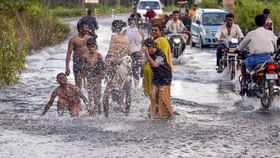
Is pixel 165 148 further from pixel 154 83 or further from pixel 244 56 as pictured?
pixel 244 56

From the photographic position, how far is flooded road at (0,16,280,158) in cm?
1079

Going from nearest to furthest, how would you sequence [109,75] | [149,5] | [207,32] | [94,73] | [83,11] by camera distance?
1. [109,75]
2. [94,73]
3. [207,32]
4. [149,5]
5. [83,11]

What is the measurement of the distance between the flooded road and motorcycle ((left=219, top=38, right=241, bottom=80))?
1.74m

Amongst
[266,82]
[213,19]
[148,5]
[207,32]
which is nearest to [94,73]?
[266,82]

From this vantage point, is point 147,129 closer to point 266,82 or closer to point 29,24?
point 266,82

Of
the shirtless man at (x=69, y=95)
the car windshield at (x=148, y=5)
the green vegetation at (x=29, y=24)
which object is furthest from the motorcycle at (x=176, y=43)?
the car windshield at (x=148, y=5)

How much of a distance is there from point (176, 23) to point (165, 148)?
1750 centimetres

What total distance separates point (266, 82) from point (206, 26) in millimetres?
20843

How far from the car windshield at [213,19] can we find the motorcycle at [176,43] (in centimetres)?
783

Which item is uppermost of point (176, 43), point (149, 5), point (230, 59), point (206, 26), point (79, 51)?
point (79, 51)

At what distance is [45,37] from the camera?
37.1 meters

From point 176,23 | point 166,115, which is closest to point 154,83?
point 166,115

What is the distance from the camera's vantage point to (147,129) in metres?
12.7

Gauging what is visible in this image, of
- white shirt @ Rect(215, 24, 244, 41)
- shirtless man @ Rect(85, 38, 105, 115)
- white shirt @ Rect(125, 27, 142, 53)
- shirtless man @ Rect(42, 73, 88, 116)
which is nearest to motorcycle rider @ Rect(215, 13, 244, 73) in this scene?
white shirt @ Rect(215, 24, 244, 41)
